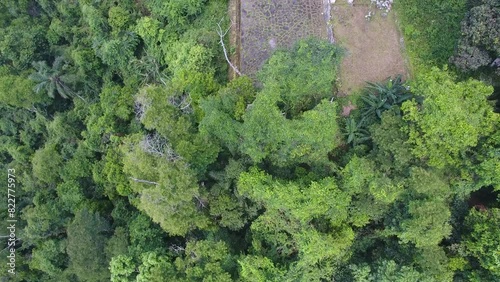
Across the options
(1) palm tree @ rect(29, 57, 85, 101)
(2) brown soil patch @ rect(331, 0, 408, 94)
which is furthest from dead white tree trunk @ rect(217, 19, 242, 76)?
(1) palm tree @ rect(29, 57, 85, 101)

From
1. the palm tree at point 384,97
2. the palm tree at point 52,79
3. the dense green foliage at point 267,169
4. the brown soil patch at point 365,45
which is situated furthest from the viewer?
the palm tree at point 52,79

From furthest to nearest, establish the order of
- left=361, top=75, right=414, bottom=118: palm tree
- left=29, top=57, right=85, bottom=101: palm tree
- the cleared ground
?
left=29, top=57, right=85, bottom=101: palm tree, the cleared ground, left=361, top=75, right=414, bottom=118: palm tree

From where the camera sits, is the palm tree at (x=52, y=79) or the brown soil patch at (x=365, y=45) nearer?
the brown soil patch at (x=365, y=45)

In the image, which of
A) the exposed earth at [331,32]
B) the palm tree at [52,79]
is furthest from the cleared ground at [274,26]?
the palm tree at [52,79]

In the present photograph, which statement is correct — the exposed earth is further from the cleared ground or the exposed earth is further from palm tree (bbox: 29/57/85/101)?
palm tree (bbox: 29/57/85/101)

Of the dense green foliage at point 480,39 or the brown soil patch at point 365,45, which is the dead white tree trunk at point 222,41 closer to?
the brown soil patch at point 365,45

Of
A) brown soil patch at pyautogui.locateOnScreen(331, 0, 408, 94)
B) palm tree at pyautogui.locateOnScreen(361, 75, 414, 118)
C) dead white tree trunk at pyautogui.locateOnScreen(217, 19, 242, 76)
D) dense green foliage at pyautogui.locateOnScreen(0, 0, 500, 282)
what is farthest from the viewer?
dead white tree trunk at pyautogui.locateOnScreen(217, 19, 242, 76)

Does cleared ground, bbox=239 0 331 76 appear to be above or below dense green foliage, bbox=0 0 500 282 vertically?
above

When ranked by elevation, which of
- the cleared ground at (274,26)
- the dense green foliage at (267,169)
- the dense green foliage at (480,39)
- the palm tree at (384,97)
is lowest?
the dense green foliage at (267,169)
